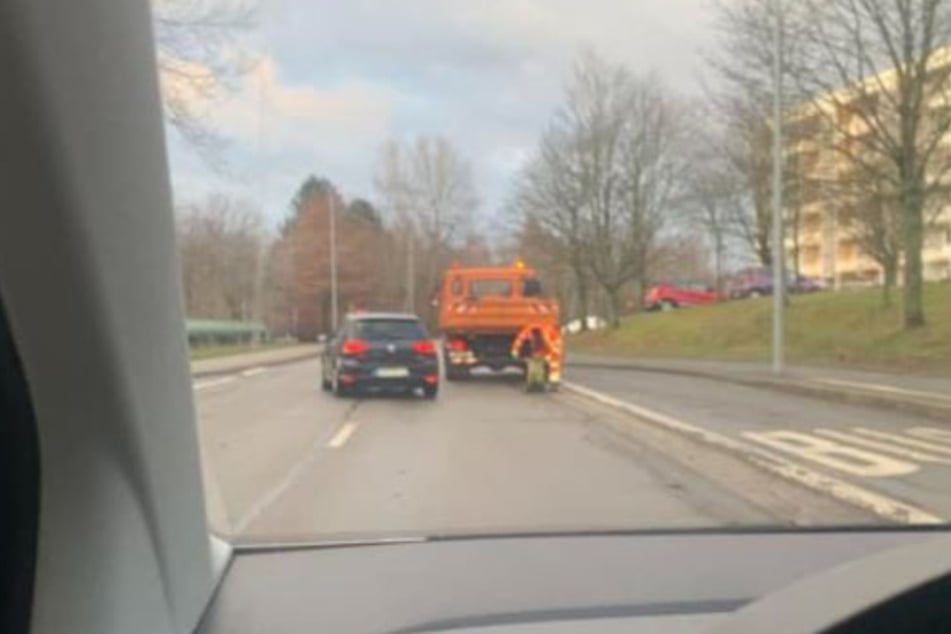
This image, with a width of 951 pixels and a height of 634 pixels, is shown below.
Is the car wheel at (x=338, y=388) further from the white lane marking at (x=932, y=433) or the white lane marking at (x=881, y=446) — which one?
the white lane marking at (x=932, y=433)

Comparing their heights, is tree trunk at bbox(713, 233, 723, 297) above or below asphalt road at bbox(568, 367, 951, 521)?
above

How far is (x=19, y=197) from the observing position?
8.54 ft

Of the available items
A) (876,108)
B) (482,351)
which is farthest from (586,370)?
(876,108)

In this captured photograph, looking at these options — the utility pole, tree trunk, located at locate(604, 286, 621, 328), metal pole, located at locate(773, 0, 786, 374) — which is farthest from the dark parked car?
the utility pole

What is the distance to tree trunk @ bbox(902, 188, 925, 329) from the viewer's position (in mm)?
A: 11633

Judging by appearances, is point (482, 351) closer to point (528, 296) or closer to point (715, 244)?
point (528, 296)

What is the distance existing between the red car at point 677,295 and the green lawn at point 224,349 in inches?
85.6

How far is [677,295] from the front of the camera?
11438 millimetres

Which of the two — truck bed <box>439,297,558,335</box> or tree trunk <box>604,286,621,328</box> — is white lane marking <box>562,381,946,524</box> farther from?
truck bed <box>439,297,558,335</box>

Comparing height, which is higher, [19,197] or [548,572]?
[19,197]

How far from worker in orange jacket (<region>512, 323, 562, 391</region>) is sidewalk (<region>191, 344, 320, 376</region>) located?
5.34m

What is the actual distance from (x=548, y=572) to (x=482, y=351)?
1668cm

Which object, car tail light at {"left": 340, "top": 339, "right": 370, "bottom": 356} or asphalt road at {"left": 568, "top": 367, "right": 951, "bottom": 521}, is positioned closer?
asphalt road at {"left": 568, "top": 367, "right": 951, "bottom": 521}

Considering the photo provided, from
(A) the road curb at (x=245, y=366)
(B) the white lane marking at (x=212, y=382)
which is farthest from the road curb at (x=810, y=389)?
(B) the white lane marking at (x=212, y=382)
